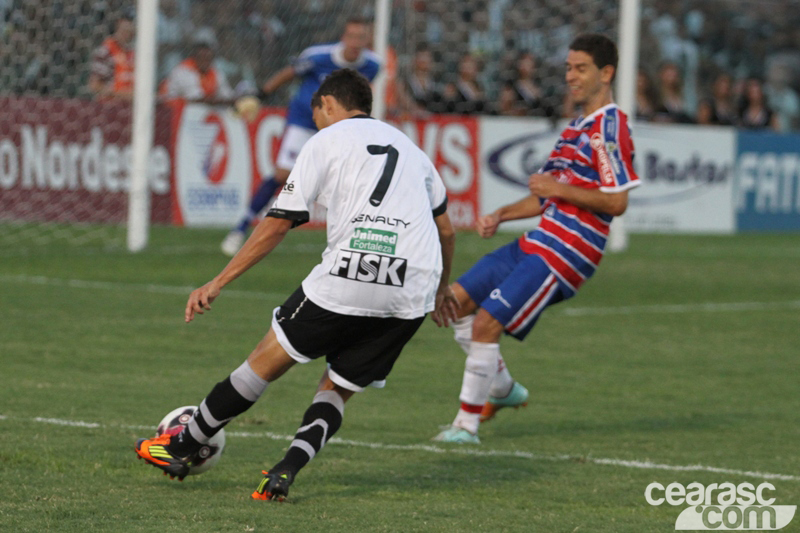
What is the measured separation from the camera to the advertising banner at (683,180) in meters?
20.0

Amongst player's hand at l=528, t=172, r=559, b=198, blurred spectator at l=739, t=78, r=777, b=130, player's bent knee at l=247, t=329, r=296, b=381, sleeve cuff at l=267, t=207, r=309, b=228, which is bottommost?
blurred spectator at l=739, t=78, r=777, b=130

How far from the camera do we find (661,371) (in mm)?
8805

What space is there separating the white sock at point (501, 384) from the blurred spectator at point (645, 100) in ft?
46.3

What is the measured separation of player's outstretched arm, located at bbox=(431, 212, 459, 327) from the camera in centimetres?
538

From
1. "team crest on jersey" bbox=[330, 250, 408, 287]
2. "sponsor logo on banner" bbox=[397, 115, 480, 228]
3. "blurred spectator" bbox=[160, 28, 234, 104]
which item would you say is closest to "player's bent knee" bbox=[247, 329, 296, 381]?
"team crest on jersey" bbox=[330, 250, 408, 287]

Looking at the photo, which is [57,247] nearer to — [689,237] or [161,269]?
[161,269]

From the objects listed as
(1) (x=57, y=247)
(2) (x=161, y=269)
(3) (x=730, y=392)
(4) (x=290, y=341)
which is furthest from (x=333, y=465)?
(1) (x=57, y=247)

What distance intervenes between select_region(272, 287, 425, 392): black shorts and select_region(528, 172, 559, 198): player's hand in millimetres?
1544

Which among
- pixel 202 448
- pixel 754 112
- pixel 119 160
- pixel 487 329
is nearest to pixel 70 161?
A: pixel 119 160

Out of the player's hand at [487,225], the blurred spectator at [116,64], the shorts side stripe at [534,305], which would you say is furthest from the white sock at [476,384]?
the blurred spectator at [116,64]

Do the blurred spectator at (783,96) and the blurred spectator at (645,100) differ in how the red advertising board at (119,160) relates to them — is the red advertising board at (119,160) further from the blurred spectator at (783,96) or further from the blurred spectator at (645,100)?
the blurred spectator at (783,96)

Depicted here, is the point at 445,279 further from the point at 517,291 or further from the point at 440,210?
the point at 517,291

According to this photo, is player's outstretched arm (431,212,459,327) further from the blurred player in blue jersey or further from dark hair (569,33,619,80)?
the blurred player in blue jersey

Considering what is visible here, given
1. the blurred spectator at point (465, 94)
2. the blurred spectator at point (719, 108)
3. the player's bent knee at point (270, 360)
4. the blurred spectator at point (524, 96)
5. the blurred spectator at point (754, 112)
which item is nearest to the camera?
the player's bent knee at point (270, 360)
